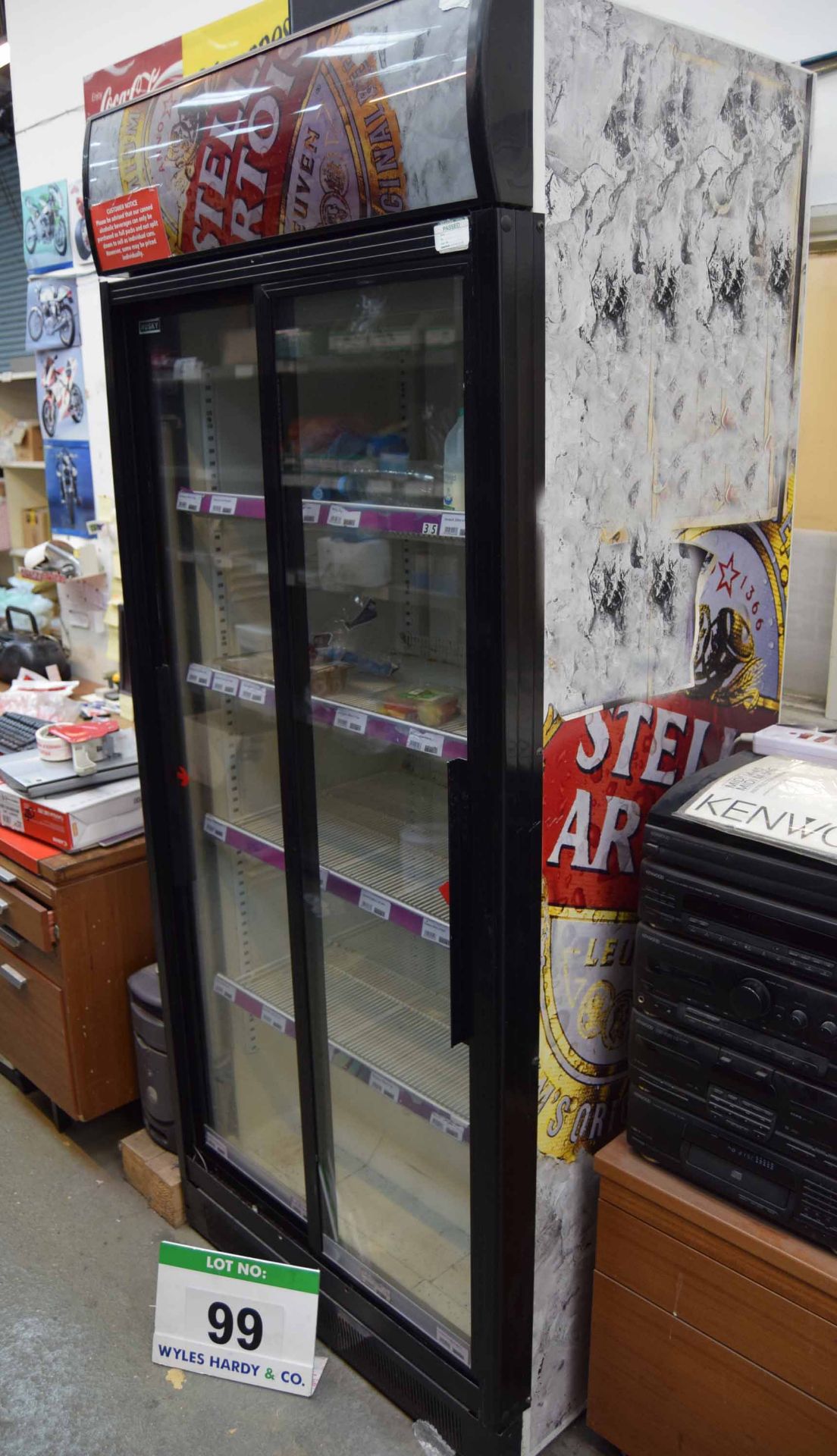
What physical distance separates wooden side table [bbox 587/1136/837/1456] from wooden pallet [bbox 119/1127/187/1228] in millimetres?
1152

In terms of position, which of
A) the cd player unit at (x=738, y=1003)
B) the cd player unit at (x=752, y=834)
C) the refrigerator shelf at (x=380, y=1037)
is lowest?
the refrigerator shelf at (x=380, y=1037)

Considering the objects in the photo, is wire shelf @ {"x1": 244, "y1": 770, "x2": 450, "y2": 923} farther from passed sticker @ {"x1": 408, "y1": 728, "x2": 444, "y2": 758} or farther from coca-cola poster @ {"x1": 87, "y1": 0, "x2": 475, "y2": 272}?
coca-cola poster @ {"x1": 87, "y1": 0, "x2": 475, "y2": 272}

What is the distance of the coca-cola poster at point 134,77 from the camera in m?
2.91

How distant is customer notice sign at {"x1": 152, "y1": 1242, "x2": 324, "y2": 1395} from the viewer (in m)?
2.15

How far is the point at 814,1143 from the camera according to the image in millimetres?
1537

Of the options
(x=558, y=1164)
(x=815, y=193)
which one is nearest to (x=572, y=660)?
(x=558, y=1164)

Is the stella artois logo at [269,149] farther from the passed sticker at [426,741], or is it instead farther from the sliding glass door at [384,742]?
the passed sticker at [426,741]

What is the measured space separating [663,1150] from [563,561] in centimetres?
98

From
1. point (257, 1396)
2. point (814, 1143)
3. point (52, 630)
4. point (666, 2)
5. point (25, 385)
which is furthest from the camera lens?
point (25, 385)

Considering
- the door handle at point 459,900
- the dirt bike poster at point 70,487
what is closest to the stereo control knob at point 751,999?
the door handle at point 459,900

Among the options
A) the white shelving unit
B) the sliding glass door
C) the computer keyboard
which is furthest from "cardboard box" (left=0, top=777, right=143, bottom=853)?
the white shelving unit

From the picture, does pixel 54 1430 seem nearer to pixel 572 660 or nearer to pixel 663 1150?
pixel 663 1150

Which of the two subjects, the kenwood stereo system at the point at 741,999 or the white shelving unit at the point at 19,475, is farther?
the white shelving unit at the point at 19,475

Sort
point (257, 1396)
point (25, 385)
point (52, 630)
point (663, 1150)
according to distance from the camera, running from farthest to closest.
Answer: point (25, 385) < point (52, 630) < point (257, 1396) < point (663, 1150)
